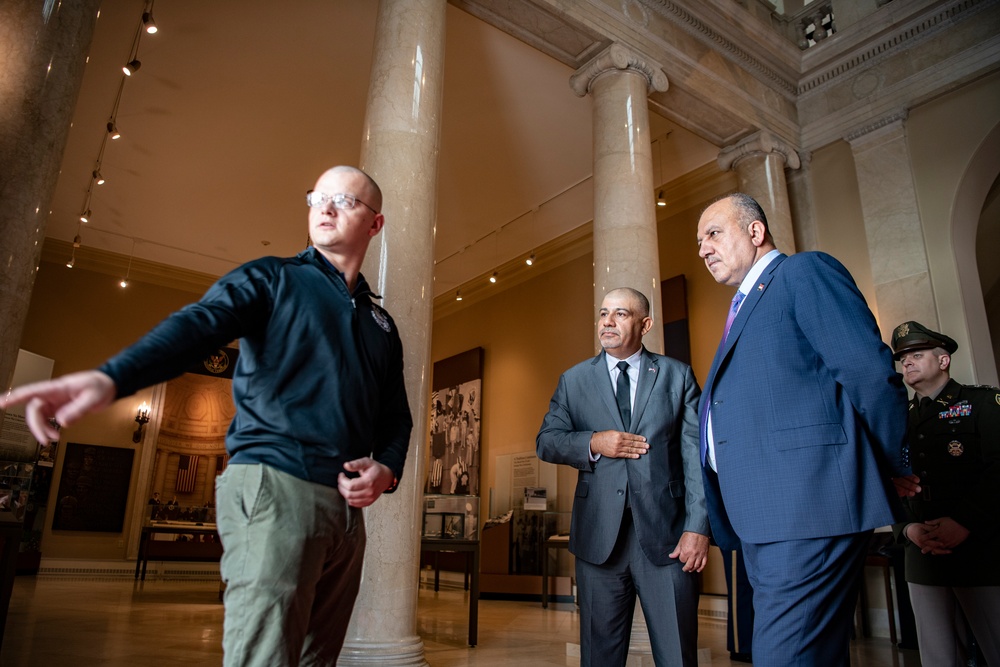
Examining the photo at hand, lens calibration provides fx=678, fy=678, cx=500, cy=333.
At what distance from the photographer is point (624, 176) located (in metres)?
5.97

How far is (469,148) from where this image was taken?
9.30 m

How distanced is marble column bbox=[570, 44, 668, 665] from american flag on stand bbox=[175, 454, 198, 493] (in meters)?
12.3

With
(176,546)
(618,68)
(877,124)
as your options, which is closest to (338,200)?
(618,68)

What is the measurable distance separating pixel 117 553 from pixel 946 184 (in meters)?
13.8

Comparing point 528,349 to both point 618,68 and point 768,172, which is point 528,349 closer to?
point 768,172

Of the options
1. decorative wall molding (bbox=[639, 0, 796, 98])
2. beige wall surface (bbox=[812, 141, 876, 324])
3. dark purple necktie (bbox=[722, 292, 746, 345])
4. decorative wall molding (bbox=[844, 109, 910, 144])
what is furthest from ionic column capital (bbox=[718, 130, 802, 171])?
dark purple necktie (bbox=[722, 292, 746, 345])

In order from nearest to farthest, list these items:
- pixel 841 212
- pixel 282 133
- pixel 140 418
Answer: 1. pixel 841 212
2. pixel 282 133
3. pixel 140 418

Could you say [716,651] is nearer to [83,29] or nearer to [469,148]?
[83,29]

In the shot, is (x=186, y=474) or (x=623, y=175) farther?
(x=186, y=474)

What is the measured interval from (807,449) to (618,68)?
533 centimetres

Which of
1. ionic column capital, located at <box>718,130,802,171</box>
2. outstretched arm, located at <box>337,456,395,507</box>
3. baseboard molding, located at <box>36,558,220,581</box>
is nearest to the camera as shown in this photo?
outstretched arm, located at <box>337,456,395,507</box>

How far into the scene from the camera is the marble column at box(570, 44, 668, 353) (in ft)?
18.7

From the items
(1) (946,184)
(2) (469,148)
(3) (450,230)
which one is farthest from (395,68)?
(3) (450,230)

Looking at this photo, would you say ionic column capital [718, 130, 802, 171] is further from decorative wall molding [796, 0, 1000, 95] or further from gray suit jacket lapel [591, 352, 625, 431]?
gray suit jacket lapel [591, 352, 625, 431]
